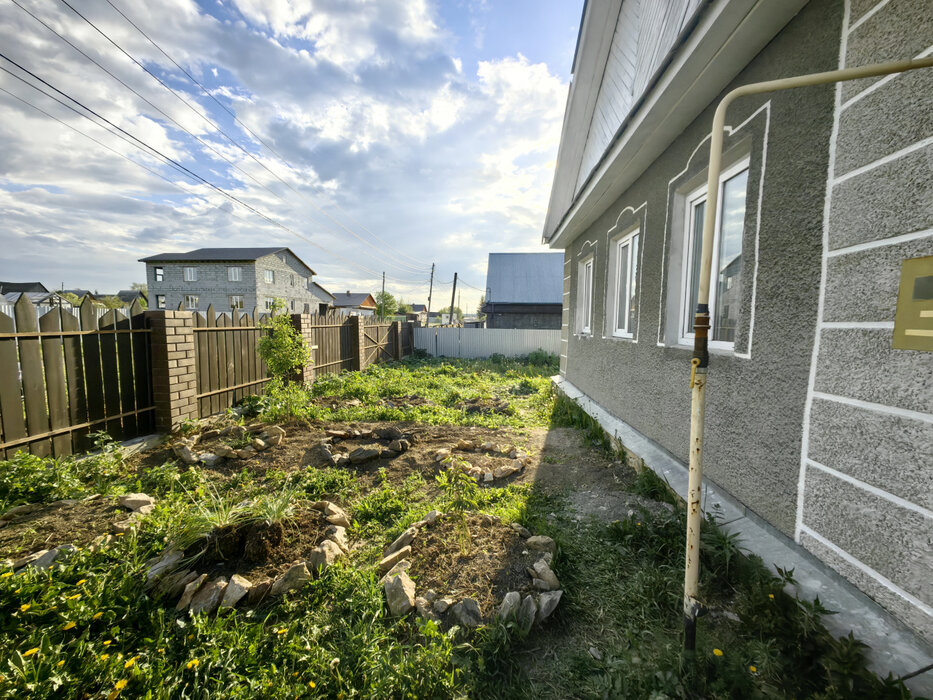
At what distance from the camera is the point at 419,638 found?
185cm

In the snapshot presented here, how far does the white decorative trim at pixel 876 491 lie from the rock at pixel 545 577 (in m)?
1.38

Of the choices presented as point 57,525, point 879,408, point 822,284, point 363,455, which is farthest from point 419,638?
point 57,525

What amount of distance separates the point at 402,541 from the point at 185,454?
2784 millimetres

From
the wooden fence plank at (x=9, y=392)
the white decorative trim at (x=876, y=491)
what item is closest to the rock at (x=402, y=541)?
the white decorative trim at (x=876, y=491)

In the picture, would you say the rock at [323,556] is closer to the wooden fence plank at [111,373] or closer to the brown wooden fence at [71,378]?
the brown wooden fence at [71,378]

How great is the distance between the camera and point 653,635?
171cm

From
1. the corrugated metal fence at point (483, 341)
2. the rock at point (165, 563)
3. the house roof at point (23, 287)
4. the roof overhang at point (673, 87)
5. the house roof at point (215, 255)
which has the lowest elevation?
A: the rock at point (165, 563)

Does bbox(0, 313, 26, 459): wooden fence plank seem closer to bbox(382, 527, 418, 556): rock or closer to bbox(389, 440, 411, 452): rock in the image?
bbox(389, 440, 411, 452): rock

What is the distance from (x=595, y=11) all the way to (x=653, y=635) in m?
5.31

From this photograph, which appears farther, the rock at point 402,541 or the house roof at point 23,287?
the house roof at point 23,287

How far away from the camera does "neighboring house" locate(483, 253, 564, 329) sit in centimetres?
1848

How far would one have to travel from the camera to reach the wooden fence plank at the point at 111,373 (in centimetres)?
383

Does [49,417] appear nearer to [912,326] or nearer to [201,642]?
[201,642]

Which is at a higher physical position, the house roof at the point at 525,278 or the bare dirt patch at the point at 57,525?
the house roof at the point at 525,278
